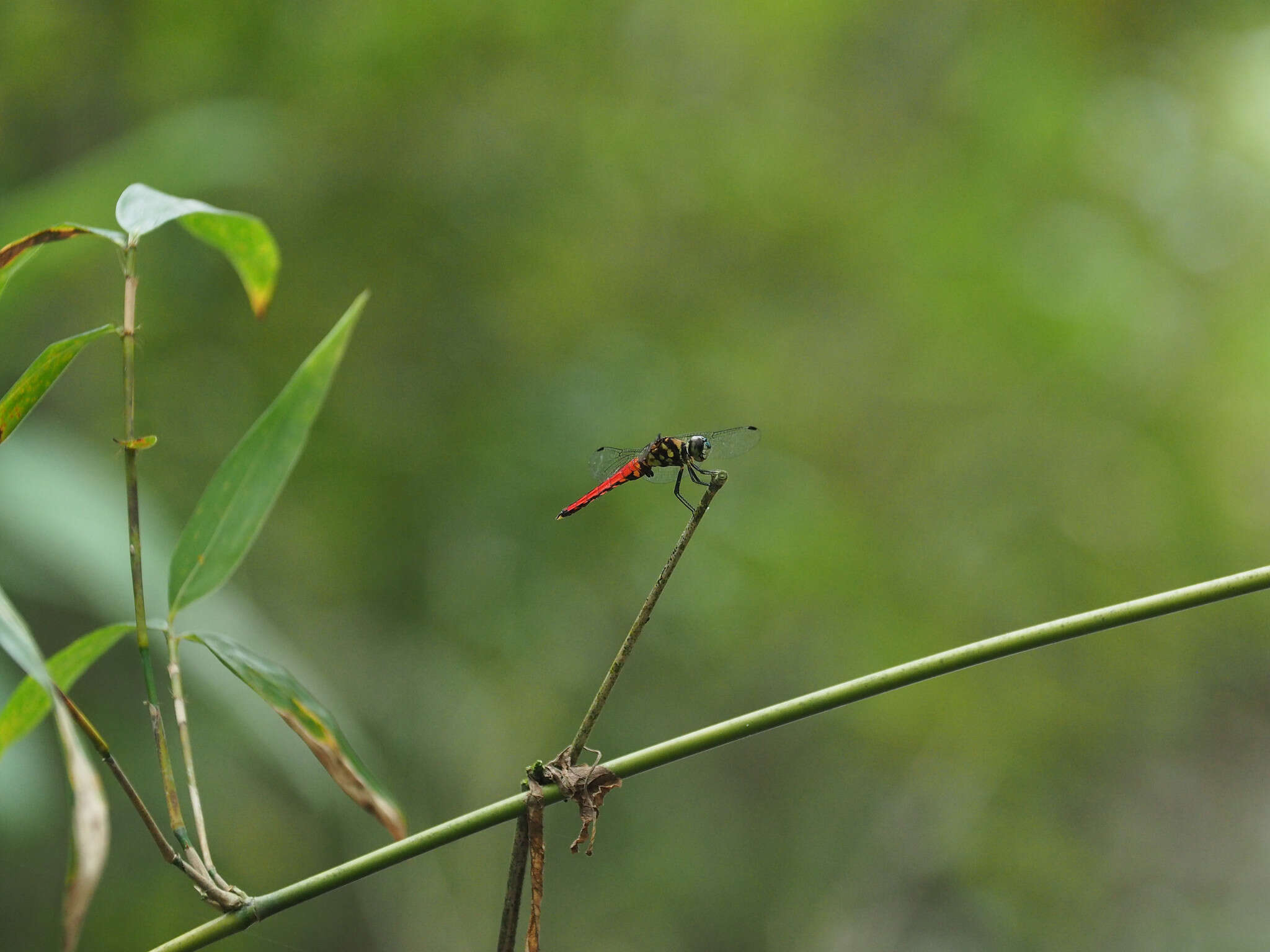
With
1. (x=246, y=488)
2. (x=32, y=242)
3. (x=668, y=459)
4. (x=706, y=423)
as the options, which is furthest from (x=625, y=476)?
(x=706, y=423)

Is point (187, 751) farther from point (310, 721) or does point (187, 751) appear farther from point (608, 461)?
point (608, 461)

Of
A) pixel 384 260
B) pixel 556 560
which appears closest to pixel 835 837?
pixel 556 560

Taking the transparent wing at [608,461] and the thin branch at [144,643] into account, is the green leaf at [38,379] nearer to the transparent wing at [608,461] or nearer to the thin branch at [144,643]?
the thin branch at [144,643]

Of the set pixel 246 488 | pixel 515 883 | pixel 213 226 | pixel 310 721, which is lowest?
pixel 515 883

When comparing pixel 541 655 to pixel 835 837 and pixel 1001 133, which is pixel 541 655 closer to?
pixel 835 837

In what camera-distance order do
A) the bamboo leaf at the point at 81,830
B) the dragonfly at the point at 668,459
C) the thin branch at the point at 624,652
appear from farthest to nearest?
1. the dragonfly at the point at 668,459
2. the thin branch at the point at 624,652
3. the bamboo leaf at the point at 81,830

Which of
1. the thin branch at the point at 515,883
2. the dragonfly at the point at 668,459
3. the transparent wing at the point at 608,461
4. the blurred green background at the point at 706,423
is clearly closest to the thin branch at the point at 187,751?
the thin branch at the point at 515,883

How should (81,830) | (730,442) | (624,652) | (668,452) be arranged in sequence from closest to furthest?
(81,830) → (624,652) → (668,452) → (730,442)
